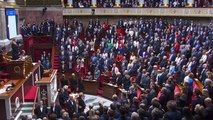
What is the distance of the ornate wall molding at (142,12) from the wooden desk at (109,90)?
11.9 meters

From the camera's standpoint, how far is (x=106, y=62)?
50.8 feet

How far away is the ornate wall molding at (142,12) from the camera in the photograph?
22784mm

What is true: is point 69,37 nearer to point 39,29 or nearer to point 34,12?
point 39,29

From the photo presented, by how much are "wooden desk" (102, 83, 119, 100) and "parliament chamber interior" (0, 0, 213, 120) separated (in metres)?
0.05

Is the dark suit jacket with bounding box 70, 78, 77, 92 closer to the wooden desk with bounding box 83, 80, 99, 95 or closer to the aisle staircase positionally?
the wooden desk with bounding box 83, 80, 99, 95

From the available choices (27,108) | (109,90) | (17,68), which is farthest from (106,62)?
(27,108)

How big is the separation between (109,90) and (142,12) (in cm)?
1246

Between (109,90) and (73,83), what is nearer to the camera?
(73,83)

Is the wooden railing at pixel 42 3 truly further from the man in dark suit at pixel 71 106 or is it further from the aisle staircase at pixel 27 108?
the man in dark suit at pixel 71 106

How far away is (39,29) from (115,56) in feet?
23.7

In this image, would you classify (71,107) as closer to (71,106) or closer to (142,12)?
(71,106)

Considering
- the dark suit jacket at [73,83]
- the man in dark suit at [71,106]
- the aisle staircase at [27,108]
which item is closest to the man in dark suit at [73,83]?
the dark suit jacket at [73,83]

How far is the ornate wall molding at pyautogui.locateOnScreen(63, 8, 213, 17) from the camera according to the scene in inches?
897

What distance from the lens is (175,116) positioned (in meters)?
5.73
